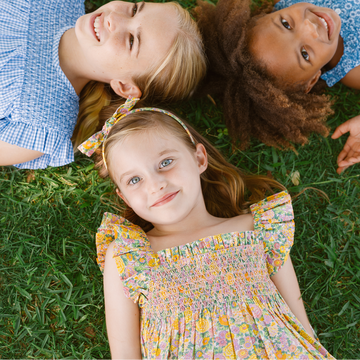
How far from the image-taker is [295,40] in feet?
7.86

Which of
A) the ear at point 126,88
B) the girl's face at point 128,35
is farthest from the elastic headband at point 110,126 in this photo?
the girl's face at point 128,35

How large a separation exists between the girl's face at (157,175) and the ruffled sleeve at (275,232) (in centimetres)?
52

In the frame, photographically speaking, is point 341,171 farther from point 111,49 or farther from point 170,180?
point 111,49

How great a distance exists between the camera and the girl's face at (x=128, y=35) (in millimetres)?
2266

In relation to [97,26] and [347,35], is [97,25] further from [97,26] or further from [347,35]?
[347,35]

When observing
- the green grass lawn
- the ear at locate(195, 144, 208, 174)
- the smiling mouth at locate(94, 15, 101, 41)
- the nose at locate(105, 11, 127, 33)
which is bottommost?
the green grass lawn

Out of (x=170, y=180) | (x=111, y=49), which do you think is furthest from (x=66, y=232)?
(x=111, y=49)

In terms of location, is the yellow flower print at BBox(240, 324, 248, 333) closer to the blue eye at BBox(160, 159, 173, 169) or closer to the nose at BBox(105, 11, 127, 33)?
the blue eye at BBox(160, 159, 173, 169)

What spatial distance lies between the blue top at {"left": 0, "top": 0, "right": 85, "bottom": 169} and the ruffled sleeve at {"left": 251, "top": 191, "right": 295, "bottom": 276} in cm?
146

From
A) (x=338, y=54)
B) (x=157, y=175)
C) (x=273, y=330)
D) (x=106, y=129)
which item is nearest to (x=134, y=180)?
(x=157, y=175)

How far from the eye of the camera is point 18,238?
8.63ft

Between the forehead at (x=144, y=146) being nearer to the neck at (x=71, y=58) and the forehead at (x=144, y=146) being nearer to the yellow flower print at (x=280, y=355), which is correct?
the neck at (x=71, y=58)

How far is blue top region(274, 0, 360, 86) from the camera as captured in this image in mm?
2799

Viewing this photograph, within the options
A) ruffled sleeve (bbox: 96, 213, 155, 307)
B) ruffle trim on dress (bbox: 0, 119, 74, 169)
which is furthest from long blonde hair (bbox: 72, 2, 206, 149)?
ruffled sleeve (bbox: 96, 213, 155, 307)
